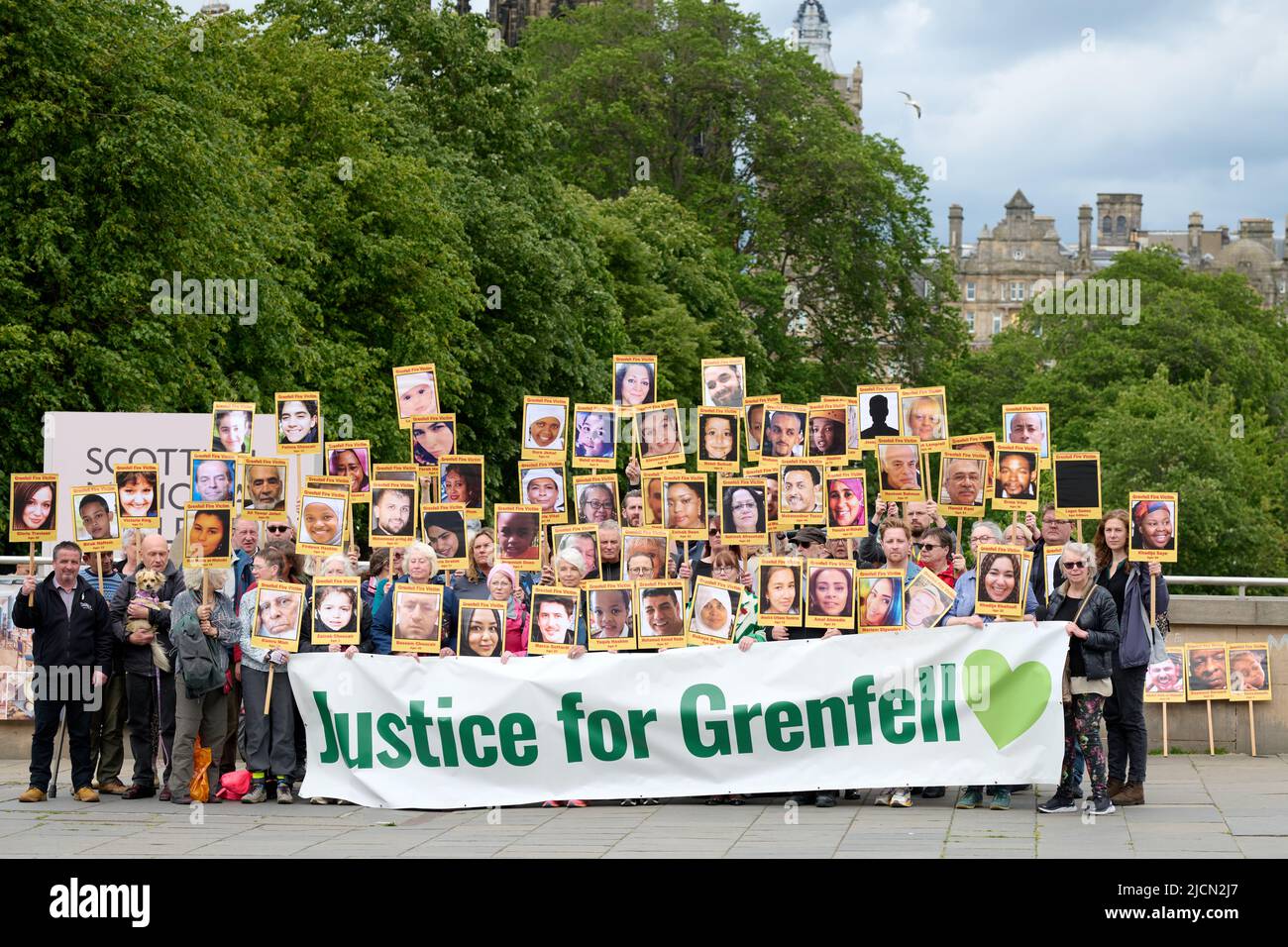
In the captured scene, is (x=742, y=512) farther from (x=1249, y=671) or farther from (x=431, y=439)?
(x=1249, y=671)

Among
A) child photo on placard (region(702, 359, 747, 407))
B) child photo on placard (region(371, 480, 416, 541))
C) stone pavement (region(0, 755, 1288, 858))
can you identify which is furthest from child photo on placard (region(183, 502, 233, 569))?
child photo on placard (region(702, 359, 747, 407))

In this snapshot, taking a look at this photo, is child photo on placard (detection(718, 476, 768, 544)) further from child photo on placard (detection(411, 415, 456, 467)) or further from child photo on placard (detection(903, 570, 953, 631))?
child photo on placard (detection(411, 415, 456, 467))

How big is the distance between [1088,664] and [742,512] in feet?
9.68

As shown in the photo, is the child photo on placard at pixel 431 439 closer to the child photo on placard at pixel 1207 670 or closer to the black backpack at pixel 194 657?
the black backpack at pixel 194 657

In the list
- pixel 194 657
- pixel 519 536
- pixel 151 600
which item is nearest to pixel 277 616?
pixel 194 657

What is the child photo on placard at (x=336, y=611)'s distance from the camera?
1383cm

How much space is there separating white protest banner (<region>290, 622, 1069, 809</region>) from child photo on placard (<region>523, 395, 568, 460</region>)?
10.7 feet

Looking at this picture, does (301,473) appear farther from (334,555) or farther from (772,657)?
(772,657)

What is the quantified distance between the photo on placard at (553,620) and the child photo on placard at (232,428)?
→ 370 centimetres

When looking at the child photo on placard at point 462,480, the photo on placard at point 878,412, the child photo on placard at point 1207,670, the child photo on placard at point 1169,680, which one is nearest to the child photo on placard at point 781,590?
the photo on placard at point 878,412

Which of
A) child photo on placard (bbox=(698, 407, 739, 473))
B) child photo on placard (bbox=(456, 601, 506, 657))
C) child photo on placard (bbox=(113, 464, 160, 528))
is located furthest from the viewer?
child photo on placard (bbox=(698, 407, 739, 473))

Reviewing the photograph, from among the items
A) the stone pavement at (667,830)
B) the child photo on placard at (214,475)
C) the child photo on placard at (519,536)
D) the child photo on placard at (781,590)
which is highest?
the child photo on placard at (214,475)

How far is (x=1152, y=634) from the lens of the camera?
1355cm

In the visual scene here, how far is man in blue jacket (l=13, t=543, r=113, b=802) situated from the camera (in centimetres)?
1409
